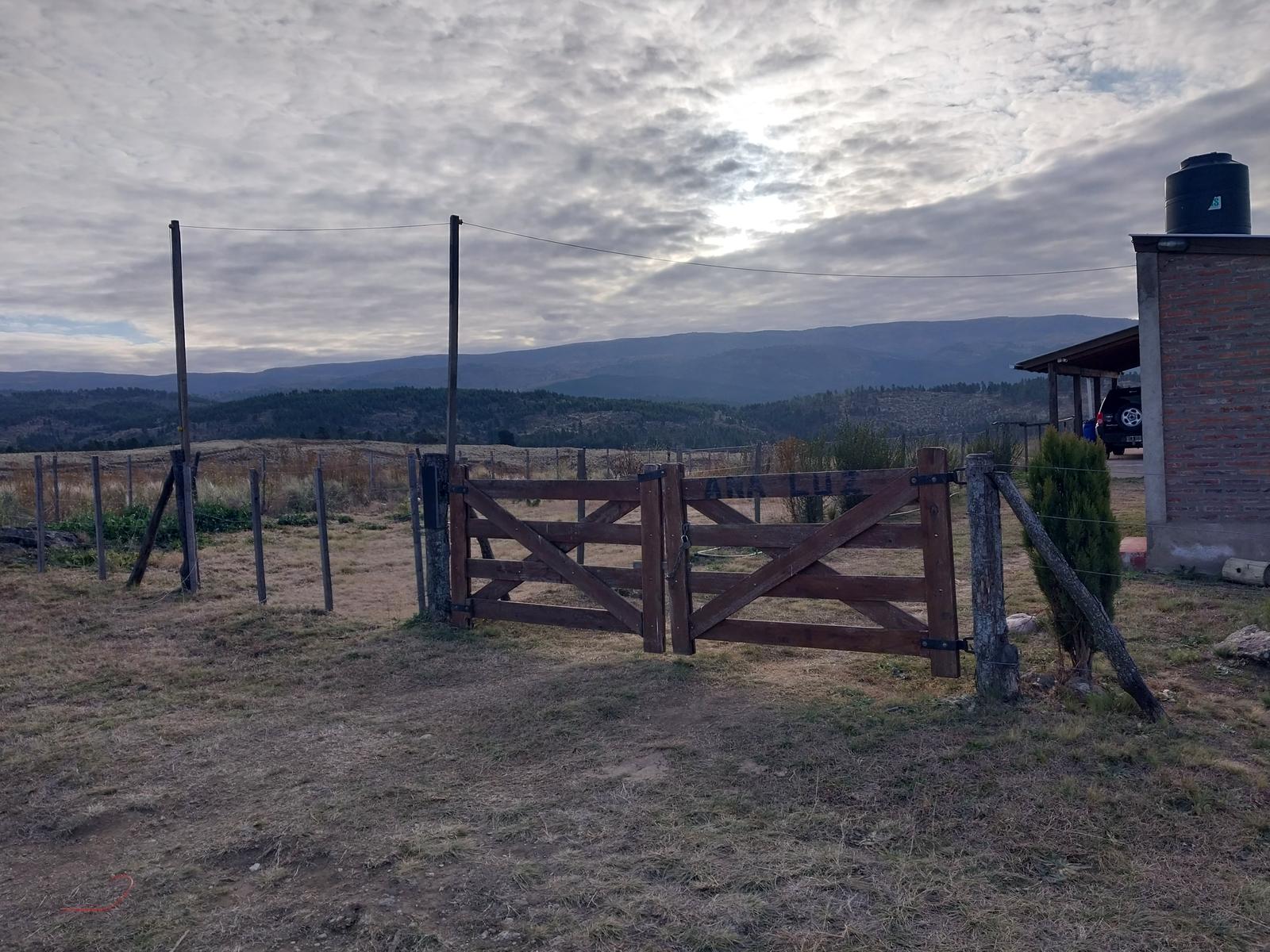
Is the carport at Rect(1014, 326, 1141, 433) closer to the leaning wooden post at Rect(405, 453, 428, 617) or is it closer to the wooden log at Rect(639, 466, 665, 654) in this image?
the wooden log at Rect(639, 466, 665, 654)

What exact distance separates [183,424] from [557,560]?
732cm

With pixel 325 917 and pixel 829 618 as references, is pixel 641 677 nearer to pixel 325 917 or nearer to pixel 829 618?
pixel 829 618

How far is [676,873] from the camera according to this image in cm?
372

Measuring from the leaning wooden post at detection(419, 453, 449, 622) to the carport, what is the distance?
9.81 meters

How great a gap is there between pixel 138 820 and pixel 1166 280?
35.6 feet

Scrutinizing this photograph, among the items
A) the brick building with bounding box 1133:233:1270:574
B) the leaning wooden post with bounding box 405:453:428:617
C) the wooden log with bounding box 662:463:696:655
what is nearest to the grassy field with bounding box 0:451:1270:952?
the wooden log with bounding box 662:463:696:655

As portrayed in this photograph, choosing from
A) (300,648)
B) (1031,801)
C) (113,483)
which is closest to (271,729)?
(300,648)

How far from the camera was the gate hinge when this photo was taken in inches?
226

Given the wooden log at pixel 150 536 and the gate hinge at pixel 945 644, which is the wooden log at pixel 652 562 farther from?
the wooden log at pixel 150 536

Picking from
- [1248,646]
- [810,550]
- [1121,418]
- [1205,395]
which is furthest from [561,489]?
[1121,418]

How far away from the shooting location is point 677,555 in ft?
22.2

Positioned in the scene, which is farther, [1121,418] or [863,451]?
[863,451]

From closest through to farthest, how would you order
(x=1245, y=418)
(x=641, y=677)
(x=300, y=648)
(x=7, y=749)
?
(x=7, y=749) < (x=641, y=677) < (x=300, y=648) < (x=1245, y=418)

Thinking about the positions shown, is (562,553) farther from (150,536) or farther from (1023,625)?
(150,536)
